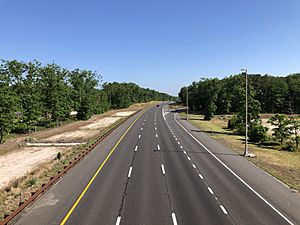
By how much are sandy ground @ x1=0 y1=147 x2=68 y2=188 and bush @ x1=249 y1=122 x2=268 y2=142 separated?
1233 inches

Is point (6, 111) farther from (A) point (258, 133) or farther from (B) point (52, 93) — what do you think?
(A) point (258, 133)

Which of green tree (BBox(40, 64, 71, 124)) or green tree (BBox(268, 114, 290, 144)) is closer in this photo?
green tree (BBox(268, 114, 290, 144))

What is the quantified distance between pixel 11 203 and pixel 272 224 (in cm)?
1520

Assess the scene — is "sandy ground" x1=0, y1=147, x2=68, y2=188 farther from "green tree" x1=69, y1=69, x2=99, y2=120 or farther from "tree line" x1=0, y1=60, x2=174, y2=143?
"green tree" x1=69, y1=69, x2=99, y2=120

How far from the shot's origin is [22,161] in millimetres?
35125

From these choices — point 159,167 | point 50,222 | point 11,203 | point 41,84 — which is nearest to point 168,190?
point 159,167

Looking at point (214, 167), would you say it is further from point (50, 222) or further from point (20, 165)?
point (20, 165)

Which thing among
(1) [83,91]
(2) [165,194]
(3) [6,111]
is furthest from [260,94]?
(2) [165,194]

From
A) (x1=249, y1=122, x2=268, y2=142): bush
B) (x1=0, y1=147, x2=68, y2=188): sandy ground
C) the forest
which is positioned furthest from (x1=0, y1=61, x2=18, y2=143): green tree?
the forest

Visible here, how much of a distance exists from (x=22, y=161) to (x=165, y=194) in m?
24.0

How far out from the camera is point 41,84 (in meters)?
77.9

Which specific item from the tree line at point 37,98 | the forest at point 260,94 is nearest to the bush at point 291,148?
the tree line at point 37,98

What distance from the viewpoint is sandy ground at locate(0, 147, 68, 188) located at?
2856 centimetres

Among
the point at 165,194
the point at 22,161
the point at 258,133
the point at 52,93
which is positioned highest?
the point at 52,93
